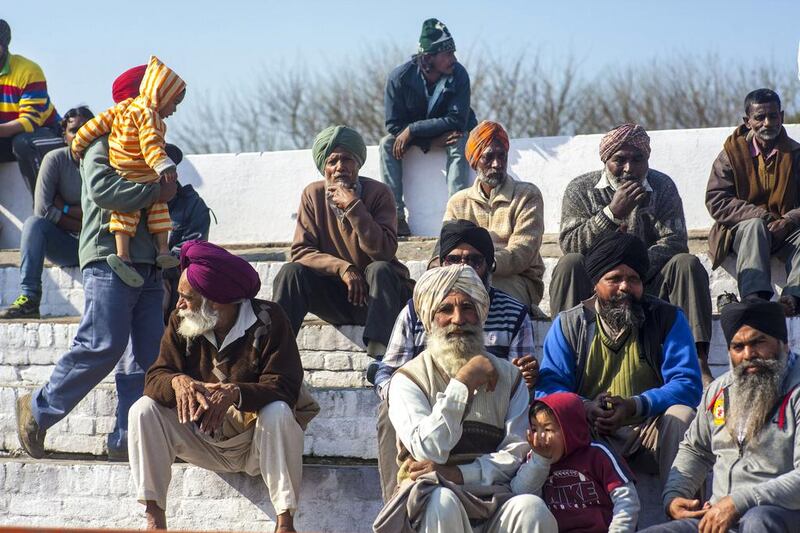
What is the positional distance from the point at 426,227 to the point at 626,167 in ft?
10.1

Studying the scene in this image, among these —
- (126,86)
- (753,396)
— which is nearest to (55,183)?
(126,86)

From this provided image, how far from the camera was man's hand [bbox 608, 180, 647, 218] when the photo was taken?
283 inches

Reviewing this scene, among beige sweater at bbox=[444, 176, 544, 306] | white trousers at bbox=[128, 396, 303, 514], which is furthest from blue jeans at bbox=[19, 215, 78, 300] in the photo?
white trousers at bbox=[128, 396, 303, 514]

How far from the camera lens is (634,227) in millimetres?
7215

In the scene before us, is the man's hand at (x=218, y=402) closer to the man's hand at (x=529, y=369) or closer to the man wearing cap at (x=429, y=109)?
the man's hand at (x=529, y=369)

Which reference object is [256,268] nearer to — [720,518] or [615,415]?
[615,415]

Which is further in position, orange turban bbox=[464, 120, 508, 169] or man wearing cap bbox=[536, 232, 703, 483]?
orange turban bbox=[464, 120, 508, 169]

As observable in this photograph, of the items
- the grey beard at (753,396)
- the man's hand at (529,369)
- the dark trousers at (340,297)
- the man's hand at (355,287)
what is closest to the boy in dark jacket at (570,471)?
the grey beard at (753,396)

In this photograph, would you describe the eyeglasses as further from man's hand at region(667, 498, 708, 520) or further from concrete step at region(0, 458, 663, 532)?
man's hand at region(667, 498, 708, 520)

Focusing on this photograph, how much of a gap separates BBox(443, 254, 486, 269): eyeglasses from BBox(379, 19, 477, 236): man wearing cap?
350 centimetres

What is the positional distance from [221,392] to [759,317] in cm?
230

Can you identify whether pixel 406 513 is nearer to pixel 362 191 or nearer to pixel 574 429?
pixel 574 429

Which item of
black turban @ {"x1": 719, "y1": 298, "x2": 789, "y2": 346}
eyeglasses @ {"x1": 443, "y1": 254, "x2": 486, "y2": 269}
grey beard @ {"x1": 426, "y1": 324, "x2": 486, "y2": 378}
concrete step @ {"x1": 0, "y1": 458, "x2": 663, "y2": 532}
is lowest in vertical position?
concrete step @ {"x1": 0, "y1": 458, "x2": 663, "y2": 532}

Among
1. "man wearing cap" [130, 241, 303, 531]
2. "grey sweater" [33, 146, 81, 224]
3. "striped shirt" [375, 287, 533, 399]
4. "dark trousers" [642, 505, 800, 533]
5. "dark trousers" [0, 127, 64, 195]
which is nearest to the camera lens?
"dark trousers" [642, 505, 800, 533]
